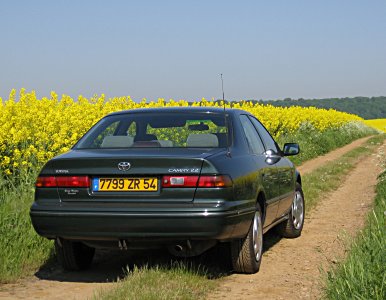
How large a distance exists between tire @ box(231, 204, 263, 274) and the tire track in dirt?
0.08 metres

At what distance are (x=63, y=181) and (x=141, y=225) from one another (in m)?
0.83

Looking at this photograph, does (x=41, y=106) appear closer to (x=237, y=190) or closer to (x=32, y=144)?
(x=32, y=144)

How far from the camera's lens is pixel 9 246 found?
6.55 m

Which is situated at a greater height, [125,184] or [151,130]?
[151,130]

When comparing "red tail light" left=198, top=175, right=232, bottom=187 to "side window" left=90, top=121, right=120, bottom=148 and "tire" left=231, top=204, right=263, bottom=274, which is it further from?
"side window" left=90, top=121, right=120, bottom=148

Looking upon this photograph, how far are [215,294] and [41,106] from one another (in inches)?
318

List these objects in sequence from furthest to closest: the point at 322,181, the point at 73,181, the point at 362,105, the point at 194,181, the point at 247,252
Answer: the point at 362,105
the point at 322,181
the point at 247,252
the point at 73,181
the point at 194,181

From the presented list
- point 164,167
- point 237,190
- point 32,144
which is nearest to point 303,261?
point 237,190

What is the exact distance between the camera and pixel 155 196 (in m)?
5.53

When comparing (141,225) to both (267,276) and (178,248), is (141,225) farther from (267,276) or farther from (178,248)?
(267,276)

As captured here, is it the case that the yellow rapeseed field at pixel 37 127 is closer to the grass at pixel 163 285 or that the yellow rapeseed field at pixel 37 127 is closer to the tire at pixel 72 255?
the tire at pixel 72 255

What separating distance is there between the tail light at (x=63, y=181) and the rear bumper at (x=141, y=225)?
0.24m

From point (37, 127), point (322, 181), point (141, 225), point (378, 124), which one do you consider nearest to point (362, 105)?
point (378, 124)

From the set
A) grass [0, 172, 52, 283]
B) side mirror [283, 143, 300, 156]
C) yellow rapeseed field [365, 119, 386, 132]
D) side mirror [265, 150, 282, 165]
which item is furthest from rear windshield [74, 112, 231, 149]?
yellow rapeseed field [365, 119, 386, 132]
